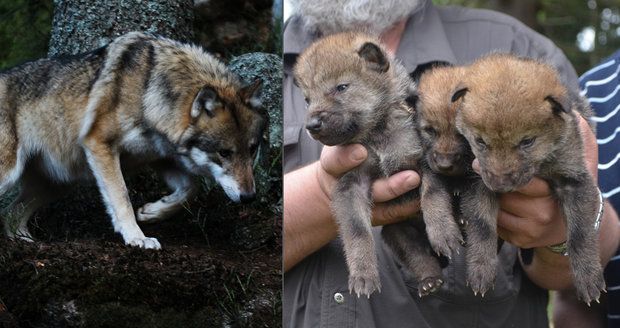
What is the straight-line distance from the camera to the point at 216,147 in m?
1.31

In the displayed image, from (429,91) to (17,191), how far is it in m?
0.68

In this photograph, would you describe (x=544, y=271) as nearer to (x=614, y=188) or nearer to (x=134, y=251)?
(x=614, y=188)

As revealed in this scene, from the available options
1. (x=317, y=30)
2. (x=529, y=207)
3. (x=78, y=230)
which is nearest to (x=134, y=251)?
(x=78, y=230)

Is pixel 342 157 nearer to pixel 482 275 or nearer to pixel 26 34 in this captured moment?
pixel 482 275

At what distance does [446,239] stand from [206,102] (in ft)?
1.48

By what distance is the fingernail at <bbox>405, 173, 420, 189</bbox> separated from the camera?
4.14 feet

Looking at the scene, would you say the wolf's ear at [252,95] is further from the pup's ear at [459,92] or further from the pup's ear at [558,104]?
the pup's ear at [558,104]

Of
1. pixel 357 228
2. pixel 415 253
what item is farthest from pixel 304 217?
pixel 415 253

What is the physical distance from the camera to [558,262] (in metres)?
1.34

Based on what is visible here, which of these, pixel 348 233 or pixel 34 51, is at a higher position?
pixel 34 51

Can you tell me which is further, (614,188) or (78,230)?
(614,188)

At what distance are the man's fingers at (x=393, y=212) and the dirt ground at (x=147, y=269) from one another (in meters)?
0.17

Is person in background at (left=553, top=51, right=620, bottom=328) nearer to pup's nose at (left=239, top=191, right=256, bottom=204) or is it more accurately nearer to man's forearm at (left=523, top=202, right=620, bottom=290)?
man's forearm at (left=523, top=202, right=620, bottom=290)

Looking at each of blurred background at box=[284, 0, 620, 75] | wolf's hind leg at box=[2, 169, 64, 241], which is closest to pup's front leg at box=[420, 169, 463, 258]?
wolf's hind leg at box=[2, 169, 64, 241]
